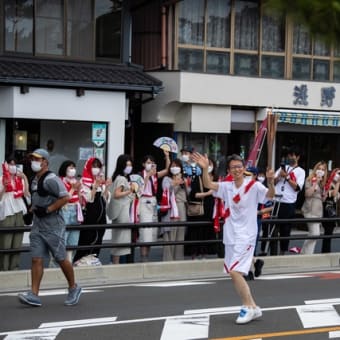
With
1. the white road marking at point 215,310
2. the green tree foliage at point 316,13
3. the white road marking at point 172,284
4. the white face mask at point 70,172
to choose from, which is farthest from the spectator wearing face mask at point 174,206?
the green tree foliage at point 316,13

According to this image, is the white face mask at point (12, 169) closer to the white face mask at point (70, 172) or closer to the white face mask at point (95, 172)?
the white face mask at point (70, 172)

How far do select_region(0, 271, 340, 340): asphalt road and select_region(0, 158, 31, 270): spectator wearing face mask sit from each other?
4.65 feet

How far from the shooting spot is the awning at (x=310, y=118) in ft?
66.3

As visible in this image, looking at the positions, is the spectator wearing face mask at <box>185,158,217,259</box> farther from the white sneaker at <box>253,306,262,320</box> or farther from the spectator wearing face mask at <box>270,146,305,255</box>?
the white sneaker at <box>253,306,262,320</box>

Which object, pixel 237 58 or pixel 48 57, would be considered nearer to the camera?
pixel 48 57

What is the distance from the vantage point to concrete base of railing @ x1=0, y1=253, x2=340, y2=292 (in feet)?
38.2

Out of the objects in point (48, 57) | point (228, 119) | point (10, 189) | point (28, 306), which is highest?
point (48, 57)

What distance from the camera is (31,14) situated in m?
17.7

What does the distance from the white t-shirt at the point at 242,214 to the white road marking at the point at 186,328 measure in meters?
0.92

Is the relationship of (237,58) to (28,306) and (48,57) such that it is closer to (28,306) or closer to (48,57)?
(48,57)

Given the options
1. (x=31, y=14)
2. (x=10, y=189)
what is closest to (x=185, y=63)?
(x=31, y=14)

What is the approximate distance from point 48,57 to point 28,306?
8.81m

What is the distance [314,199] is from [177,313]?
605cm

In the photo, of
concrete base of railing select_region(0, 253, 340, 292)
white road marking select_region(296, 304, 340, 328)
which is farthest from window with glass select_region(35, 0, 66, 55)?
white road marking select_region(296, 304, 340, 328)
